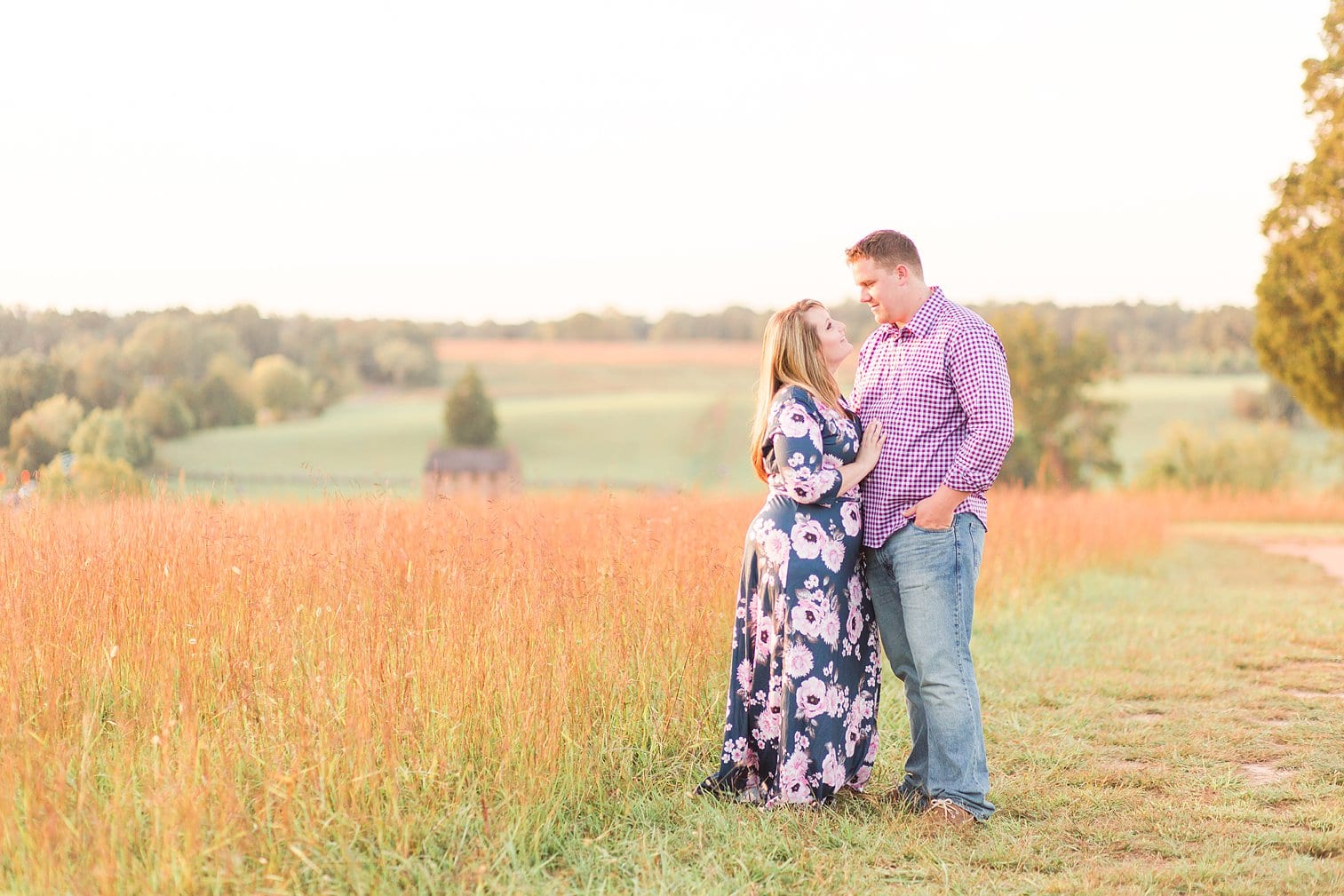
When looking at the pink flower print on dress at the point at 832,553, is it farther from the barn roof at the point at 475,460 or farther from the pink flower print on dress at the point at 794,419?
the barn roof at the point at 475,460

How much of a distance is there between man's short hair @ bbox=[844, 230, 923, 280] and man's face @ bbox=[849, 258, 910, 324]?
2 cm

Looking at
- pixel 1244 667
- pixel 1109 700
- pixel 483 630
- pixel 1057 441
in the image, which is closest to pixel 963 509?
pixel 483 630

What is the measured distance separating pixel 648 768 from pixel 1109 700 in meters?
3.26

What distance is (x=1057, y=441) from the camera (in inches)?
1518

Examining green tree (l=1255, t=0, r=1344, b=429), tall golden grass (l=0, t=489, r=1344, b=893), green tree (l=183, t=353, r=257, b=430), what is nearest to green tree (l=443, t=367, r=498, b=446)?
green tree (l=183, t=353, r=257, b=430)

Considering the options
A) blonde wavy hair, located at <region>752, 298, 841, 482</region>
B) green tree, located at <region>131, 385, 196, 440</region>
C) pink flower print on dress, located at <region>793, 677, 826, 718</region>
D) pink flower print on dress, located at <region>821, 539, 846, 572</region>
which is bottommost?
green tree, located at <region>131, 385, 196, 440</region>

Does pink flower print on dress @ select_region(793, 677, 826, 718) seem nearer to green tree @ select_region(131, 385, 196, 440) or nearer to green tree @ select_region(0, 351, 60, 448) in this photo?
green tree @ select_region(0, 351, 60, 448)

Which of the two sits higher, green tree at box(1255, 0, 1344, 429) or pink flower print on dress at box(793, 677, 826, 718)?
green tree at box(1255, 0, 1344, 429)

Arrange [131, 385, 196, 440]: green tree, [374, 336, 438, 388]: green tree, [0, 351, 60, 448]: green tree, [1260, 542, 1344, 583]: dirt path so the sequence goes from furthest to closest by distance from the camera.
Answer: [374, 336, 438, 388]: green tree → [131, 385, 196, 440]: green tree → [1260, 542, 1344, 583]: dirt path → [0, 351, 60, 448]: green tree

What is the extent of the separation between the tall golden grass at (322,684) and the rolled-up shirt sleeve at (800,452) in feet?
3.46

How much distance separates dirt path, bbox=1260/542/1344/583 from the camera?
1455 centimetres

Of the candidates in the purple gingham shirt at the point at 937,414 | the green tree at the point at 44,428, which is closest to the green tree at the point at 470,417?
the green tree at the point at 44,428

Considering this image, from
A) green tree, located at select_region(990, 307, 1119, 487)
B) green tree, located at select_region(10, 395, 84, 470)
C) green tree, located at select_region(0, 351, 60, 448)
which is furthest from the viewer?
green tree, located at select_region(990, 307, 1119, 487)

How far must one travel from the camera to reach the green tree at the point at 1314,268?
20016 millimetres
